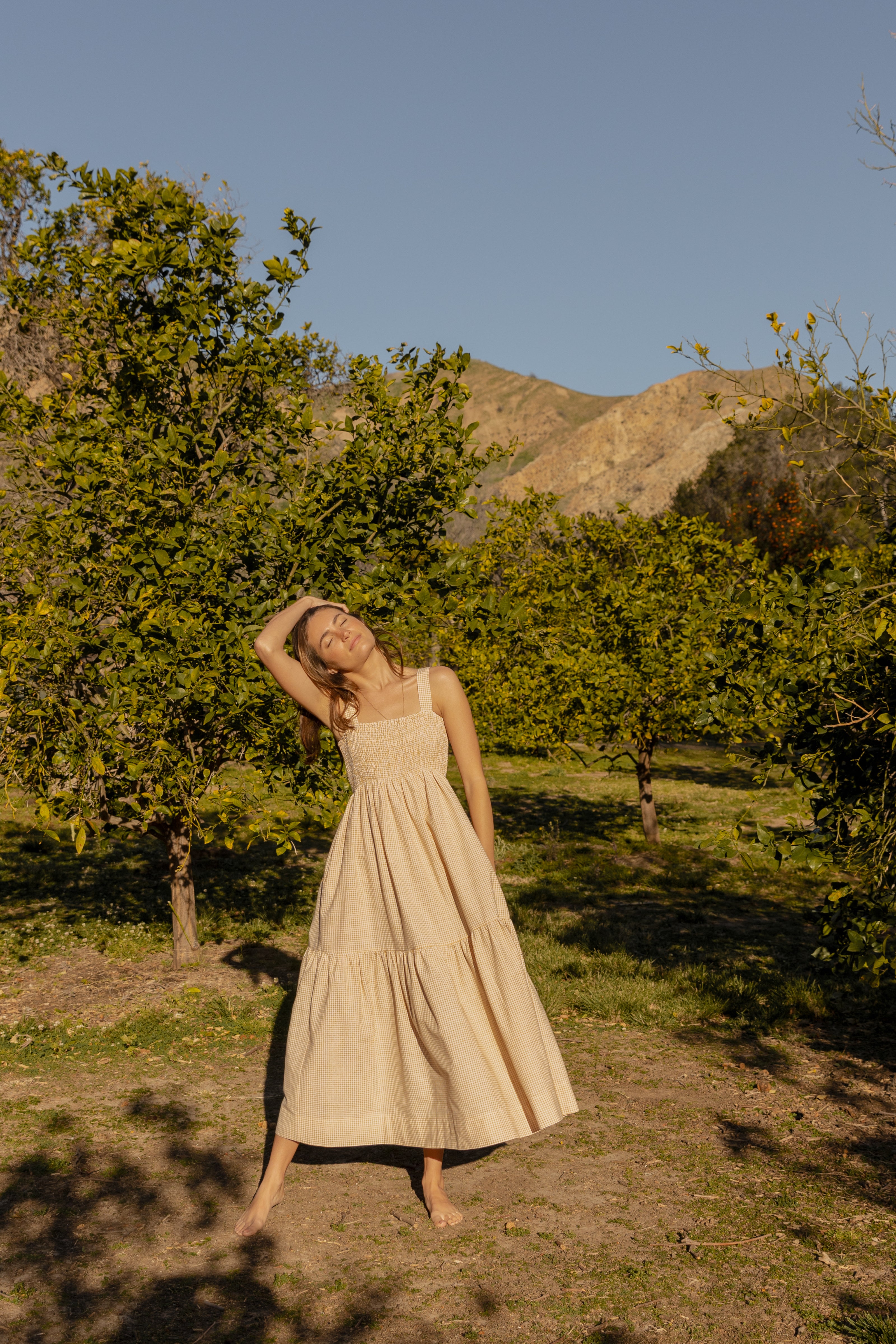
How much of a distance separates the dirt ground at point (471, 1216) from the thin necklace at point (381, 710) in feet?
6.31

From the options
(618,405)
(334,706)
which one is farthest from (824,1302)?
(618,405)

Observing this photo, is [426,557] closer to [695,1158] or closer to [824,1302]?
[695,1158]

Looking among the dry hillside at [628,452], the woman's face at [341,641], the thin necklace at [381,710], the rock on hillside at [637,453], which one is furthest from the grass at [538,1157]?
the rock on hillside at [637,453]

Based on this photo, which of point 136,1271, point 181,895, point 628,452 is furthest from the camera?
point 628,452

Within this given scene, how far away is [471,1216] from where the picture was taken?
3740 millimetres

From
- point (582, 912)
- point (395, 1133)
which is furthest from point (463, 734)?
point (582, 912)

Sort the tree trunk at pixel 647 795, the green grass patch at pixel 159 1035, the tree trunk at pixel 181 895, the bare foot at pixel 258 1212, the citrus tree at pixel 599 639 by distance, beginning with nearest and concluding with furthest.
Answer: the bare foot at pixel 258 1212 → the green grass patch at pixel 159 1035 → the tree trunk at pixel 181 895 → the citrus tree at pixel 599 639 → the tree trunk at pixel 647 795

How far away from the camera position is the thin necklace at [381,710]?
12.4 feet

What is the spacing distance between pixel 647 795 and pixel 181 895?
26.5 ft

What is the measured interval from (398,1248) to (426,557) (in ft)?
14.4

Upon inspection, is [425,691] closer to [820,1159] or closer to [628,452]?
[820,1159]

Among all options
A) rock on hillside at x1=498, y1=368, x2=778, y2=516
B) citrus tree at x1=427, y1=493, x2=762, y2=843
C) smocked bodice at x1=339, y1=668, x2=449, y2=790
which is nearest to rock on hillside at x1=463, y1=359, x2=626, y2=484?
rock on hillside at x1=498, y1=368, x2=778, y2=516

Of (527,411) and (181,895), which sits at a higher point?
(527,411)

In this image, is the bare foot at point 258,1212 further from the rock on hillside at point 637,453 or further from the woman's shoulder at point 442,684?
the rock on hillside at point 637,453
